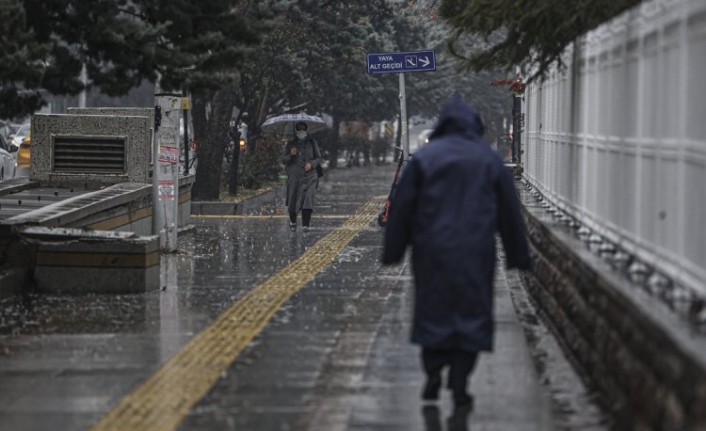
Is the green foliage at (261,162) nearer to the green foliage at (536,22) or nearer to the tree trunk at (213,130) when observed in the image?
the tree trunk at (213,130)

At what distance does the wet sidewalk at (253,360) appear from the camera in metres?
8.35

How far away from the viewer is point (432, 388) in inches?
343

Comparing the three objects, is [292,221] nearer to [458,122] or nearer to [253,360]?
[253,360]

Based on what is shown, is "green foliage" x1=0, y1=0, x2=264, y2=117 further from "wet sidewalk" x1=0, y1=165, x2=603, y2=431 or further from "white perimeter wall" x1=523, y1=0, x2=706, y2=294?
"white perimeter wall" x1=523, y1=0, x2=706, y2=294

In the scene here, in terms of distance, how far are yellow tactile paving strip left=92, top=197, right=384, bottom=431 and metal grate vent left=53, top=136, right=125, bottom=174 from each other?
461 cm

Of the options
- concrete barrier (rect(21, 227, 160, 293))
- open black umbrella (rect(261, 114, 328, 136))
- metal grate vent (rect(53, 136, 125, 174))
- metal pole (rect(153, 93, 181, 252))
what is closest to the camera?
concrete barrier (rect(21, 227, 160, 293))

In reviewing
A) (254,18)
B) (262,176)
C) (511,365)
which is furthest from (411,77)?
(511,365)

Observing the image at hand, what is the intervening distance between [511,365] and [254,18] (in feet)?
20.6

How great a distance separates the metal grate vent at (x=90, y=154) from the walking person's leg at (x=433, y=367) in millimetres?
12674

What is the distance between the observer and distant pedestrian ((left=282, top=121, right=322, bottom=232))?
76.4 ft

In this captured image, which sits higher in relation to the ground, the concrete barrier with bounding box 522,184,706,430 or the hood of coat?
the hood of coat

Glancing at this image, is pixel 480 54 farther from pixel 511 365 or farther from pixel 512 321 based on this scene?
pixel 511 365

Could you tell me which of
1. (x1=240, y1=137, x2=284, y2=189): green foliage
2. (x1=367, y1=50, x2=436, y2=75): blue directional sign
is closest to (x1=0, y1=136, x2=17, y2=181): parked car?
(x1=240, y1=137, x2=284, y2=189): green foliage

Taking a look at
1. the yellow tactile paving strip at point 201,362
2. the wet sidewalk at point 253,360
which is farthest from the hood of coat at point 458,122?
the yellow tactile paving strip at point 201,362
